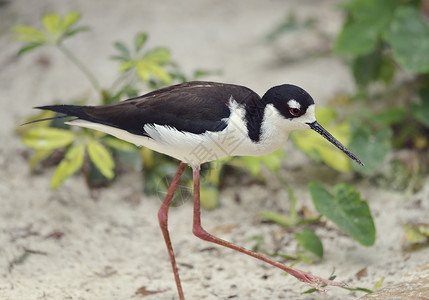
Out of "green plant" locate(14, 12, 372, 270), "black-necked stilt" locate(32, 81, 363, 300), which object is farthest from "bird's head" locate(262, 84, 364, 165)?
"green plant" locate(14, 12, 372, 270)

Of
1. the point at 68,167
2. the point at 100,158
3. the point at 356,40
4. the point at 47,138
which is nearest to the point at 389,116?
the point at 356,40

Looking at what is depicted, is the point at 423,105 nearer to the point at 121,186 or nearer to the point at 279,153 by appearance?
the point at 279,153

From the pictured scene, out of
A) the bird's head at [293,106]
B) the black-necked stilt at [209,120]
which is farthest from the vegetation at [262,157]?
the bird's head at [293,106]

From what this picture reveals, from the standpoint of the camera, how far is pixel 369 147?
372 cm

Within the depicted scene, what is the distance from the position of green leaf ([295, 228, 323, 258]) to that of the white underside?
2.48 ft

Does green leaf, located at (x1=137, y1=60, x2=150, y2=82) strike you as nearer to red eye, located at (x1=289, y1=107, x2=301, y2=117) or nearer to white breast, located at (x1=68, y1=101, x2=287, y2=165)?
white breast, located at (x1=68, y1=101, x2=287, y2=165)

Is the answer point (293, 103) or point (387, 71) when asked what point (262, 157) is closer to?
point (293, 103)

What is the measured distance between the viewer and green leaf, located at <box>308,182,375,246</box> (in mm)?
2959

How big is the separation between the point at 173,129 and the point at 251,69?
262 cm

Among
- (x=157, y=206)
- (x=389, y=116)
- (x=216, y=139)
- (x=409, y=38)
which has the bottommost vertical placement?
(x=216, y=139)

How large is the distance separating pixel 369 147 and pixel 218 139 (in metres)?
1.64

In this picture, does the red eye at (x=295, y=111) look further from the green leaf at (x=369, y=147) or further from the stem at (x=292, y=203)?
the green leaf at (x=369, y=147)

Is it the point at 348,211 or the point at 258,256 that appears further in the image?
the point at 348,211

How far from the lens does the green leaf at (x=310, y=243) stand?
299 centimetres
